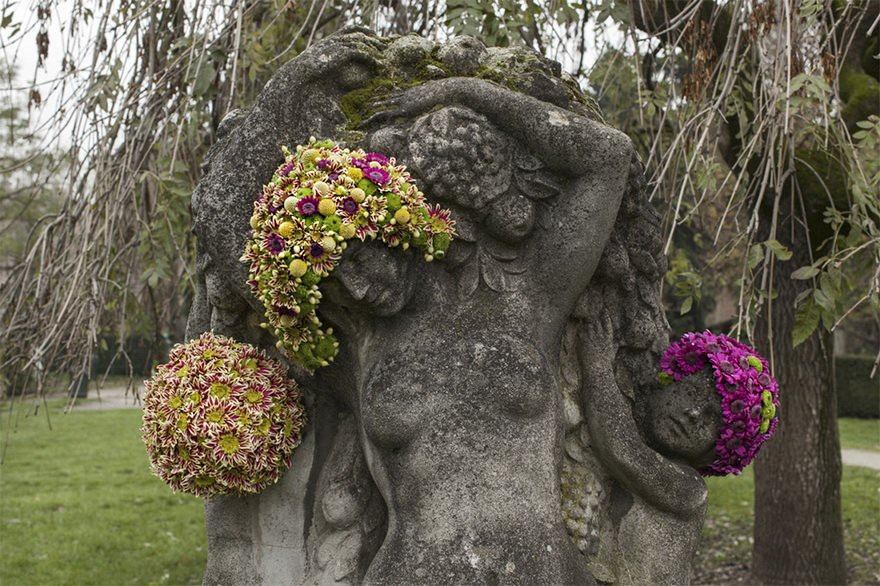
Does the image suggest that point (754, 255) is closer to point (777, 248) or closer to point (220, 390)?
point (777, 248)

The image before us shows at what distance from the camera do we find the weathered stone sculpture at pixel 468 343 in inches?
79.3

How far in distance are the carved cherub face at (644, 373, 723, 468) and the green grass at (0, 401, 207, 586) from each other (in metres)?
3.32

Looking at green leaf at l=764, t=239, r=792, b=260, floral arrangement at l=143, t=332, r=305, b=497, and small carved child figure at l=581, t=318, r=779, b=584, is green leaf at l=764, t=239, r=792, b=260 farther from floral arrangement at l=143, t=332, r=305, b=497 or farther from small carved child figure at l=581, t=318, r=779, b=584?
floral arrangement at l=143, t=332, r=305, b=497

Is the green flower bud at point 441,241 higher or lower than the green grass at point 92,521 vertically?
higher

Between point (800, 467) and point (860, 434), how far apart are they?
30.5 feet

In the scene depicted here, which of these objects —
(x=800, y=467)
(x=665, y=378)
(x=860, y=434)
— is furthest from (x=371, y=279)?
(x=860, y=434)

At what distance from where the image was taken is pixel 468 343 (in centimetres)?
207

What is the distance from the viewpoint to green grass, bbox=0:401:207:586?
6379 millimetres

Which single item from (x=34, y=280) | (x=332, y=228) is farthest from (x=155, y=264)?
(x=332, y=228)

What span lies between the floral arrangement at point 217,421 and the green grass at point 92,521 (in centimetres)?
253

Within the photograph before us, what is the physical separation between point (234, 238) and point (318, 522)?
0.77 metres

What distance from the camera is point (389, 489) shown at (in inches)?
82.3

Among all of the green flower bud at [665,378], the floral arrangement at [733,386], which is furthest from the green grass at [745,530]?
the green flower bud at [665,378]

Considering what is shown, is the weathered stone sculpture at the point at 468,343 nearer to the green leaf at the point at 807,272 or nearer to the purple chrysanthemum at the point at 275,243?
the purple chrysanthemum at the point at 275,243
